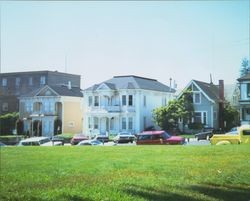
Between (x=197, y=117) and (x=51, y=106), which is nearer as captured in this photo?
(x=197, y=117)

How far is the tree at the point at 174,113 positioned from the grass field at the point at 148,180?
31.9m

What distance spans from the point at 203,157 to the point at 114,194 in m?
2.19

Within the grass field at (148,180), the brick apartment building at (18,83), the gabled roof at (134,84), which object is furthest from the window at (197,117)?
the grass field at (148,180)

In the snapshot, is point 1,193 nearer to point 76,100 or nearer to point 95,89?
point 95,89

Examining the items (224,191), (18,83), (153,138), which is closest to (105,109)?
(153,138)

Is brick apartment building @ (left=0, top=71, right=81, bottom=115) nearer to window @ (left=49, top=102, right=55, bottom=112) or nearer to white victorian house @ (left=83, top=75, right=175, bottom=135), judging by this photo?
window @ (left=49, top=102, right=55, bottom=112)

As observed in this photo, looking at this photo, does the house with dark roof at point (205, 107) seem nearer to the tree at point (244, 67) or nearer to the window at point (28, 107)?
the window at point (28, 107)

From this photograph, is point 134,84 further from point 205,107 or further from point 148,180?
point 148,180

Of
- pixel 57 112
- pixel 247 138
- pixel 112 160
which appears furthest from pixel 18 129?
pixel 247 138

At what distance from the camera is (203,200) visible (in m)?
7.80

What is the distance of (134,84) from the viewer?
166ft

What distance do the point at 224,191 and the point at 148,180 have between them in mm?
2157

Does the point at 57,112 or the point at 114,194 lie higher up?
the point at 57,112

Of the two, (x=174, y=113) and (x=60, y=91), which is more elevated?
(x=60, y=91)
